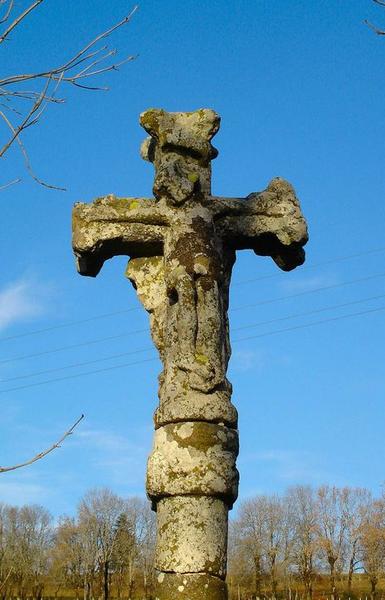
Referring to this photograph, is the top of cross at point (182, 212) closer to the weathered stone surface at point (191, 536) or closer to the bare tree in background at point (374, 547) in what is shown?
the weathered stone surface at point (191, 536)

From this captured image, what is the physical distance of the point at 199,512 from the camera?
509 cm

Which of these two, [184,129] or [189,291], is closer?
[189,291]

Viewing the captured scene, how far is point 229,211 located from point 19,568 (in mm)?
60669

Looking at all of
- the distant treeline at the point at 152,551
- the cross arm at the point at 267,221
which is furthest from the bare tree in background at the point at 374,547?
the cross arm at the point at 267,221

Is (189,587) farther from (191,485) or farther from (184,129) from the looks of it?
(184,129)

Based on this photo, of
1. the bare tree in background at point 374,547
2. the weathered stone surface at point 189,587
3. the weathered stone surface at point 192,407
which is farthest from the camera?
the bare tree in background at point 374,547

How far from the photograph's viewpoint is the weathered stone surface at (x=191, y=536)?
4.99 m

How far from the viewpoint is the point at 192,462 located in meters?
5.15

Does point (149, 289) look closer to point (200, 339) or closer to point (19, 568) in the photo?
point (200, 339)

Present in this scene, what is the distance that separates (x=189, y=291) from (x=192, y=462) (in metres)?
1.27

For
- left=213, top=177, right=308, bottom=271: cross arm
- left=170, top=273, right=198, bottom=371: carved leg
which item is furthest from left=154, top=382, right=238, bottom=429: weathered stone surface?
left=213, top=177, right=308, bottom=271: cross arm

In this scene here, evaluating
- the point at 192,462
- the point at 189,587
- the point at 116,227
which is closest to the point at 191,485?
the point at 192,462

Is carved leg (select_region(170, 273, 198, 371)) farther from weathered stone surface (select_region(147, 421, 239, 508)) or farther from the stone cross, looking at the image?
weathered stone surface (select_region(147, 421, 239, 508))

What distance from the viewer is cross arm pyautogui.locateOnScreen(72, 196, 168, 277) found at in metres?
6.07
